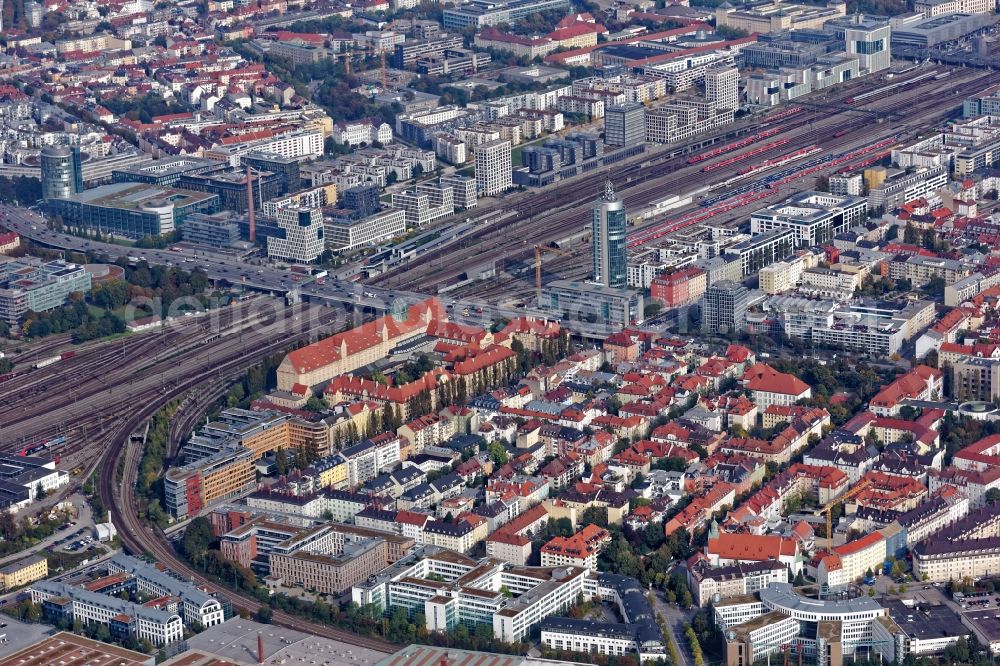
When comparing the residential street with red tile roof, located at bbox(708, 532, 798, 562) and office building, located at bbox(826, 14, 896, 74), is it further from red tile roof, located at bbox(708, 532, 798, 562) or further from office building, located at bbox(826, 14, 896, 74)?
office building, located at bbox(826, 14, 896, 74)

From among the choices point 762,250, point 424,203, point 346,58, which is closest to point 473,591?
point 762,250

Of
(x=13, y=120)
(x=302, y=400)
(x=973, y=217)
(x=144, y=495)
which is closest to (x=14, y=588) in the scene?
(x=144, y=495)

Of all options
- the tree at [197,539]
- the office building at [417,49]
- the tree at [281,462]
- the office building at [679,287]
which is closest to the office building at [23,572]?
the tree at [197,539]

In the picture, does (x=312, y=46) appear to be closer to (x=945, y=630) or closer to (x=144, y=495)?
(x=144, y=495)

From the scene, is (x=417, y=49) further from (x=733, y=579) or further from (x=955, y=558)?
(x=733, y=579)

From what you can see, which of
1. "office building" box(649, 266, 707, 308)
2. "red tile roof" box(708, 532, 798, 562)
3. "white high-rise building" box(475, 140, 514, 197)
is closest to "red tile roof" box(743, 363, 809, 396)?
"office building" box(649, 266, 707, 308)
